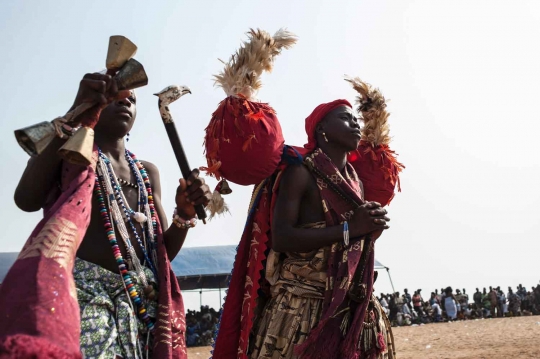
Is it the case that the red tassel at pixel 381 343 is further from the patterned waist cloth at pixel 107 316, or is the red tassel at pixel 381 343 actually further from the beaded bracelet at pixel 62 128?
the beaded bracelet at pixel 62 128

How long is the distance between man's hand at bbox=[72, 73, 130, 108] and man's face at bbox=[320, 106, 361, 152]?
2.54 metres

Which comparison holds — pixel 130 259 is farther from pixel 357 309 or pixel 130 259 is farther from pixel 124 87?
pixel 357 309

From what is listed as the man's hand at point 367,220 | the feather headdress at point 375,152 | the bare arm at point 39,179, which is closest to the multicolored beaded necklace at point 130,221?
the bare arm at point 39,179

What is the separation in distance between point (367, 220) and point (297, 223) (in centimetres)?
Answer: 50

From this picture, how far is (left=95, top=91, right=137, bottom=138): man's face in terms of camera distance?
11.4ft

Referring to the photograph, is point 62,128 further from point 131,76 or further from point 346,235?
A: point 346,235

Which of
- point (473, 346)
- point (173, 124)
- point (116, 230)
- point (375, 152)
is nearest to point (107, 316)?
point (116, 230)

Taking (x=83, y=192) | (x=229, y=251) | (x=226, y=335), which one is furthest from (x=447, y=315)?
(x=83, y=192)

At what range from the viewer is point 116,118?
137 inches

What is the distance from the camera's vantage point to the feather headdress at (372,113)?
5.55 metres

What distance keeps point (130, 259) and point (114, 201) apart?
0.29 m

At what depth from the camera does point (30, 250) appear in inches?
98.6

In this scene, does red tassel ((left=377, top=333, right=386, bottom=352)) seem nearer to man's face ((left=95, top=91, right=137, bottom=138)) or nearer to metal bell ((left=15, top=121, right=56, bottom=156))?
man's face ((left=95, top=91, right=137, bottom=138))

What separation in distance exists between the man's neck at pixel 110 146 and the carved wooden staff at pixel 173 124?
1.54 feet
